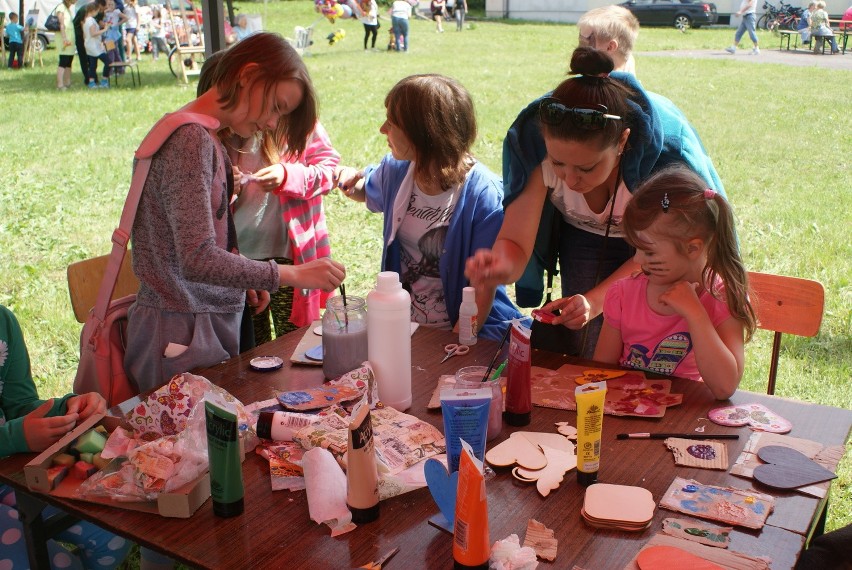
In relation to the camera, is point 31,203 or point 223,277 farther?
point 31,203

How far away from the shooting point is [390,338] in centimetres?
179

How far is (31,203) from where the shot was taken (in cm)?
653

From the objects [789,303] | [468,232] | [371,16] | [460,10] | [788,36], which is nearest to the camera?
[789,303]

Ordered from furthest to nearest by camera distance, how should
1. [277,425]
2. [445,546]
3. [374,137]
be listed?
[374,137], [277,425], [445,546]

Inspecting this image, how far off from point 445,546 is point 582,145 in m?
1.13

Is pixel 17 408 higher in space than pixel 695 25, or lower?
lower

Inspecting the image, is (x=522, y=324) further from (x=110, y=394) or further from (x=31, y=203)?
(x=31, y=203)

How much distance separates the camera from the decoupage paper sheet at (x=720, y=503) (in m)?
1.41

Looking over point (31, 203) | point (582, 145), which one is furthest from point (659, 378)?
point (31, 203)

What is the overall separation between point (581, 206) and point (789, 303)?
26.4 inches

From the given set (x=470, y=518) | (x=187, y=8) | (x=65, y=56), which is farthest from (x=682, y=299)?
(x=187, y=8)

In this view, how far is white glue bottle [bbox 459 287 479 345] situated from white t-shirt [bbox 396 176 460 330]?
1.86 ft

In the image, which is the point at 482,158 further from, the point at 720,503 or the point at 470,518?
the point at 470,518

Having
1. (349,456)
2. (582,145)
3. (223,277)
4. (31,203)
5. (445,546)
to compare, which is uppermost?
(582,145)
